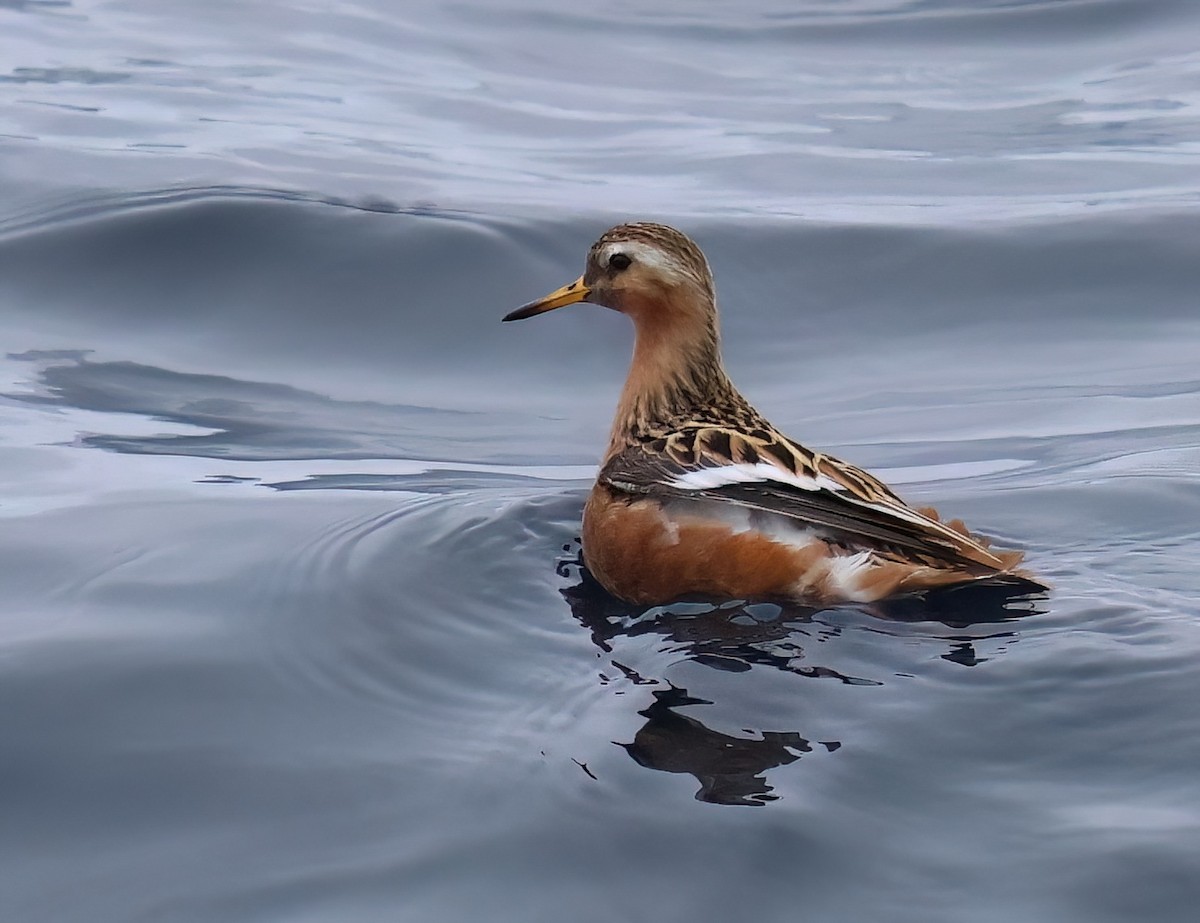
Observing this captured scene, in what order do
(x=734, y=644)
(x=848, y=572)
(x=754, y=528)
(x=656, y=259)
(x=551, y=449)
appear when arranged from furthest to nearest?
(x=551, y=449)
(x=656, y=259)
(x=754, y=528)
(x=848, y=572)
(x=734, y=644)

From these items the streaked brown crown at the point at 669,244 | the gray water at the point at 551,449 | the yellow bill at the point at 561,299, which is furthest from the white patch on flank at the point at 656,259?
the gray water at the point at 551,449

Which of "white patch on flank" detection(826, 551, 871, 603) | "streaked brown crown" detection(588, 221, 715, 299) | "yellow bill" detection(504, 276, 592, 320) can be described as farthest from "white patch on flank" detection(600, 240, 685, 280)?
"white patch on flank" detection(826, 551, 871, 603)

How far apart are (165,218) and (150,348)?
1.61 meters

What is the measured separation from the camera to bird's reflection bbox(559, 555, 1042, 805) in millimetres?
5516

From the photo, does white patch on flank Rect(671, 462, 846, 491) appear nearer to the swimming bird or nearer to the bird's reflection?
the swimming bird

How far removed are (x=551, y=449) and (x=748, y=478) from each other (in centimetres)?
290

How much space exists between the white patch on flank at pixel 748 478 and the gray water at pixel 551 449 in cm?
47

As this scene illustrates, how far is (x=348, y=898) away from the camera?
4.81 metres

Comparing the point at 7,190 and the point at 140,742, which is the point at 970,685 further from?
the point at 7,190

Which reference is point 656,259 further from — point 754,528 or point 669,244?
point 754,528

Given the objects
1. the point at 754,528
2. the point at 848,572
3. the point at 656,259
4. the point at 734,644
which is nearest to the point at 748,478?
the point at 754,528

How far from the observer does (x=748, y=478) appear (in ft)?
22.8

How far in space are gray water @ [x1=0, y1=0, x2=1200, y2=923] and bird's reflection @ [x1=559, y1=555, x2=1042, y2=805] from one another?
0.08ft

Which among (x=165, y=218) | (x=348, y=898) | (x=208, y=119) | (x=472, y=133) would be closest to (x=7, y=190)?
(x=165, y=218)
